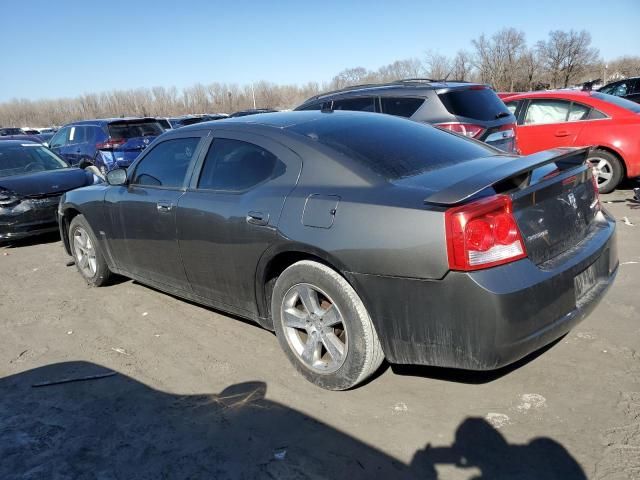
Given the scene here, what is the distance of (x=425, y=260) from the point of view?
8.28 ft

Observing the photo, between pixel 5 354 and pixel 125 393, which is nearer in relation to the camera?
pixel 125 393

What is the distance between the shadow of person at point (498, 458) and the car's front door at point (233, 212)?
1517 mm

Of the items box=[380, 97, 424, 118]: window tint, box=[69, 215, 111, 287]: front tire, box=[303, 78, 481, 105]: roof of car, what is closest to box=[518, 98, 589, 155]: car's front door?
box=[303, 78, 481, 105]: roof of car

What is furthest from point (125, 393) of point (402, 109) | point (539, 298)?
point (402, 109)

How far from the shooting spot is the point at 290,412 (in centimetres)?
295

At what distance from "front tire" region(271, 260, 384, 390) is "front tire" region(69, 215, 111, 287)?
2.66 m

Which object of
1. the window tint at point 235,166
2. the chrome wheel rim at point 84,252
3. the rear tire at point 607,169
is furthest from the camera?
the rear tire at point 607,169

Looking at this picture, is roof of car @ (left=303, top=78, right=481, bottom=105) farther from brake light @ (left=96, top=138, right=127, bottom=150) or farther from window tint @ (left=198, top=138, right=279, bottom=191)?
brake light @ (left=96, top=138, right=127, bottom=150)

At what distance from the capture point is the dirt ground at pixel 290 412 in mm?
2484

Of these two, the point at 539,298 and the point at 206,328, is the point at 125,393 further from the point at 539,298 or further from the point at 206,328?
the point at 539,298

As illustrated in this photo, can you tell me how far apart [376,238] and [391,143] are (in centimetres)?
96

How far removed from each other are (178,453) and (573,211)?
2.52m

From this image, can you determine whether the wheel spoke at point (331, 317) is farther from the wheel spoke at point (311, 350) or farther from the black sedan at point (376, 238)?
the wheel spoke at point (311, 350)

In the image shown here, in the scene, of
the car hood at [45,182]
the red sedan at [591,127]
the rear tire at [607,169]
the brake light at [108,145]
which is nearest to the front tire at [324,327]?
the car hood at [45,182]
